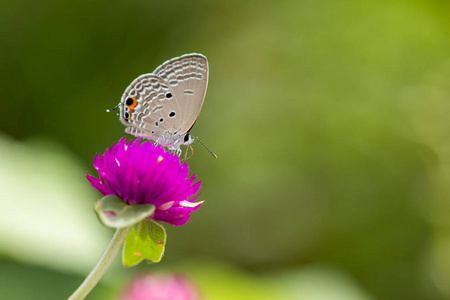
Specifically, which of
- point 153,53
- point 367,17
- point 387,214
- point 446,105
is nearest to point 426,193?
point 387,214

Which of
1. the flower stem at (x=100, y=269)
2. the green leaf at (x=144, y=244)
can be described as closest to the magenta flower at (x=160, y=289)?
the green leaf at (x=144, y=244)

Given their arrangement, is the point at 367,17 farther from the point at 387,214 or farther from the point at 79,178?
the point at 79,178

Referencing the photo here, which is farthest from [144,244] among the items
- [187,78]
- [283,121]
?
[283,121]

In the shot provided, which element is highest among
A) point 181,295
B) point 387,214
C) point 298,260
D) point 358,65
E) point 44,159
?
point 358,65

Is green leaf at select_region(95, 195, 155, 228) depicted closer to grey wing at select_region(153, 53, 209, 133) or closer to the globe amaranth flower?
the globe amaranth flower

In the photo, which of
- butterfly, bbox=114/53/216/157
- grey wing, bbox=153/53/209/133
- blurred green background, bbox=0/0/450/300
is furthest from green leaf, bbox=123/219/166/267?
blurred green background, bbox=0/0/450/300

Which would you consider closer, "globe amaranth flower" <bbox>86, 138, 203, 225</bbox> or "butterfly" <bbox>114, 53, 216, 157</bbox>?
"globe amaranth flower" <bbox>86, 138, 203, 225</bbox>
